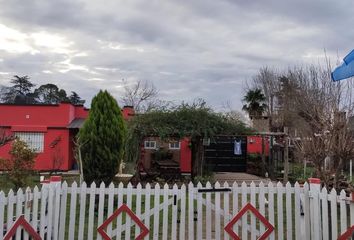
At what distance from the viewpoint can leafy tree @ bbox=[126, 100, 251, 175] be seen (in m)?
16.7

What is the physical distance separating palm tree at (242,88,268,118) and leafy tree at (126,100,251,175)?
19.4 metres

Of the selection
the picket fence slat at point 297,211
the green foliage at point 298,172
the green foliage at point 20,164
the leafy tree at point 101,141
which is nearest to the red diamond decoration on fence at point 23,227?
the picket fence slat at point 297,211

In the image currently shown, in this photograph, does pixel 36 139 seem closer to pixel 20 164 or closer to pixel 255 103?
pixel 20 164

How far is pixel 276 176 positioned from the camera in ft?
67.9

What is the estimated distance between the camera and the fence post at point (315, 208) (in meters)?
6.03

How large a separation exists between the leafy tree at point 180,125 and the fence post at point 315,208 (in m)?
10.5

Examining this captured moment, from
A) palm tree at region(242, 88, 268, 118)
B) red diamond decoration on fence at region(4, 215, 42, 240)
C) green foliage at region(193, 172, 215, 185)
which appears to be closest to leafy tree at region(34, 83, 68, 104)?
palm tree at region(242, 88, 268, 118)

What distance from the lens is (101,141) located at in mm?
10648

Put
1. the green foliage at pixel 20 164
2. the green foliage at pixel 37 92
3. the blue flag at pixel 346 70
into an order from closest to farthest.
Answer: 1. the blue flag at pixel 346 70
2. the green foliage at pixel 20 164
3. the green foliage at pixel 37 92

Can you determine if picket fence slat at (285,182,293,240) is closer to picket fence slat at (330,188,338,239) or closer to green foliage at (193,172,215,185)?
picket fence slat at (330,188,338,239)

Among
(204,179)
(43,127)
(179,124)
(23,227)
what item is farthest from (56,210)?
(43,127)

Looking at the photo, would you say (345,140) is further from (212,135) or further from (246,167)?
(246,167)

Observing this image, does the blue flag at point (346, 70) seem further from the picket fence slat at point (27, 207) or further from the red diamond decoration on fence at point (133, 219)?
the picket fence slat at point (27, 207)

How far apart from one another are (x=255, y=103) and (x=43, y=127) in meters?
19.9
